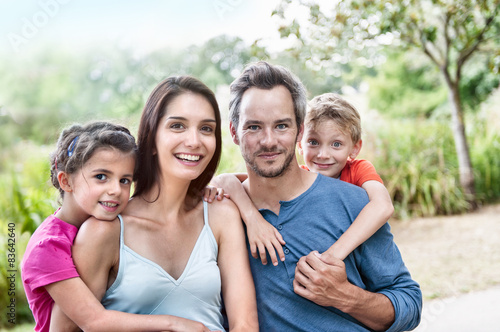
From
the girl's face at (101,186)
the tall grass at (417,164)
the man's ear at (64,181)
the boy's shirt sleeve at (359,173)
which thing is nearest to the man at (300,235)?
the boy's shirt sleeve at (359,173)

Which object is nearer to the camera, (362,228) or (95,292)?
(95,292)

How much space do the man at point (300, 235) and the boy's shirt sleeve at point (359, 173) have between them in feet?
0.78

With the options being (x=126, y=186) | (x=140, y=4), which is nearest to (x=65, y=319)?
(x=126, y=186)

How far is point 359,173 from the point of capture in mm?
2586

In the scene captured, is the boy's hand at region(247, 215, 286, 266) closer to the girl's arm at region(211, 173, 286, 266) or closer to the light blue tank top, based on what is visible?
the girl's arm at region(211, 173, 286, 266)

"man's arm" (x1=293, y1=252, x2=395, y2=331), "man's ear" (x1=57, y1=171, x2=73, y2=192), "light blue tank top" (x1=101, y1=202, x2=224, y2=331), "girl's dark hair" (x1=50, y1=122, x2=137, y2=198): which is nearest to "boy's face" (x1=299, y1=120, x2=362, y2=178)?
"man's arm" (x1=293, y1=252, x2=395, y2=331)

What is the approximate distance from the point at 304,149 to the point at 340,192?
53 cm

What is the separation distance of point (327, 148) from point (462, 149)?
658cm

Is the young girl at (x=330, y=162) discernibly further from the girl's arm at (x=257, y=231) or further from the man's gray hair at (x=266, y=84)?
the man's gray hair at (x=266, y=84)

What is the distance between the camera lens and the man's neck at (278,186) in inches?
88.7

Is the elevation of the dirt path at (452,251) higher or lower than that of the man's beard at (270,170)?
lower

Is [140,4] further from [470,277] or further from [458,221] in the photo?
[470,277]

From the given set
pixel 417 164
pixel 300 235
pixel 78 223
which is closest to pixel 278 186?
pixel 300 235

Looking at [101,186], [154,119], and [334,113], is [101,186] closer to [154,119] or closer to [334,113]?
[154,119]
